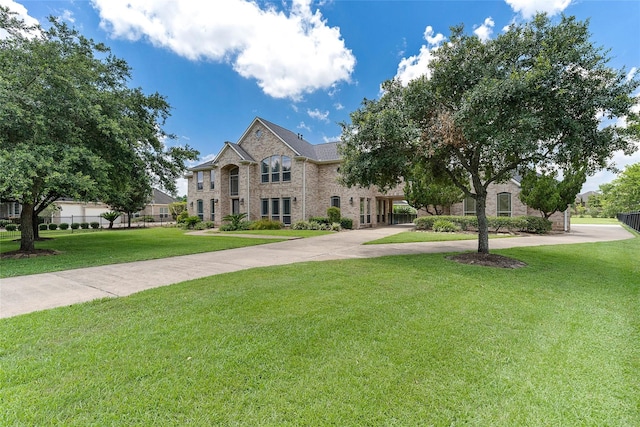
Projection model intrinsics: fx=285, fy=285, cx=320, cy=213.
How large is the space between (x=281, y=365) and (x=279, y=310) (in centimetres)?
151

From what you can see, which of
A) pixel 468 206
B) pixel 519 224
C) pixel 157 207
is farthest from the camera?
pixel 157 207

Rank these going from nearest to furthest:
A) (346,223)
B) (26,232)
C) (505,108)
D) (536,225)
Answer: (505,108), (26,232), (536,225), (346,223)

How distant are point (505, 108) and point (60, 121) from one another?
42.2ft

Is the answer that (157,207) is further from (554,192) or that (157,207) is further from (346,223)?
(554,192)

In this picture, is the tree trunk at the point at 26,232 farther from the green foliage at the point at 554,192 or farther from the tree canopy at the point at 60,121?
the green foliage at the point at 554,192

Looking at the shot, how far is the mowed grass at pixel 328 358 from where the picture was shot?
7.47ft

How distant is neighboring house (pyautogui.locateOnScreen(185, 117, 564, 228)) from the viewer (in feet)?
72.5

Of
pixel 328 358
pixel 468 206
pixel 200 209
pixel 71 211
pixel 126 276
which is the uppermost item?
pixel 71 211

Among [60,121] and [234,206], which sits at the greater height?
[60,121]

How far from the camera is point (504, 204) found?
2106 cm

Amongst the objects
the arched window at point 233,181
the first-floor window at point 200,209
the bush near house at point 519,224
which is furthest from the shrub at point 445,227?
the first-floor window at point 200,209

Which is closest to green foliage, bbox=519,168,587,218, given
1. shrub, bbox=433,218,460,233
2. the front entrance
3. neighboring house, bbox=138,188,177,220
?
shrub, bbox=433,218,460,233

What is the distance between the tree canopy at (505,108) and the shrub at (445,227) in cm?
953

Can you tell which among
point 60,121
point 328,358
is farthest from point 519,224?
point 60,121
